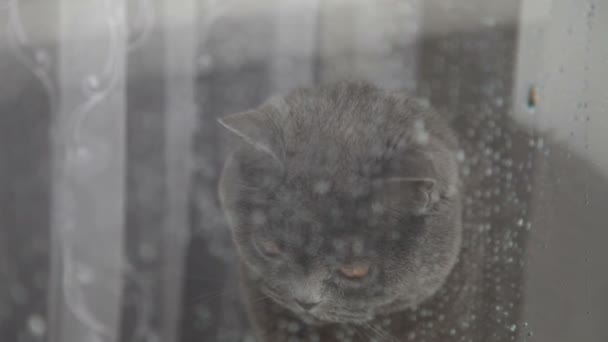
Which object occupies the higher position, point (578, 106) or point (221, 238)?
point (578, 106)

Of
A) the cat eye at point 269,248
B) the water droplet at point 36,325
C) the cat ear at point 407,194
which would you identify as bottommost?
the water droplet at point 36,325

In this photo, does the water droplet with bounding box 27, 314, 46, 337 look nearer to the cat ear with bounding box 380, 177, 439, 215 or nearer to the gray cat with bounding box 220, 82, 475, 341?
the gray cat with bounding box 220, 82, 475, 341

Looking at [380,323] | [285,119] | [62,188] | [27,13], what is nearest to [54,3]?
[27,13]

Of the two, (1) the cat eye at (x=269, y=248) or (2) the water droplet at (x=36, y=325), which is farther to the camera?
(2) the water droplet at (x=36, y=325)

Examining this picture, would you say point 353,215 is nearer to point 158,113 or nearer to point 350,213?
point 350,213

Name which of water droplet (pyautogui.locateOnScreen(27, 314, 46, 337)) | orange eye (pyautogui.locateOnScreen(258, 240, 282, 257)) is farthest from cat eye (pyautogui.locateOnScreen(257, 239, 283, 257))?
water droplet (pyautogui.locateOnScreen(27, 314, 46, 337))

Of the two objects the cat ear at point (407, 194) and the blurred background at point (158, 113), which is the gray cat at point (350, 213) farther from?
the blurred background at point (158, 113)

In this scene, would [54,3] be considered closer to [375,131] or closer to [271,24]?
[271,24]

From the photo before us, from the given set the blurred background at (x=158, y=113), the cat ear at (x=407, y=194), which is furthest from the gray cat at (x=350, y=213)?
the blurred background at (x=158, y=113)

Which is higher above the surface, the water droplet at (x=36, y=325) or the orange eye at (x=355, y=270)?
the orange eye at (x=355, y=270)
